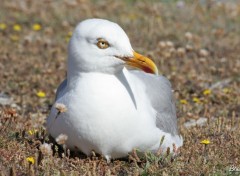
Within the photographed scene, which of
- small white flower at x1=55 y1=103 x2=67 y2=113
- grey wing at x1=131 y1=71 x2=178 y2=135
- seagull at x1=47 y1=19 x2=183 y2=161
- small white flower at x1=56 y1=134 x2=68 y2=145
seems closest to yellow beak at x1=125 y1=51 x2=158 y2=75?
seagull at x1=47 y1=19 x2=183 y2=161

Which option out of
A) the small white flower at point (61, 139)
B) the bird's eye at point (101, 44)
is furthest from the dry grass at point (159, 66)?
the bird's eye at point (101, 44)

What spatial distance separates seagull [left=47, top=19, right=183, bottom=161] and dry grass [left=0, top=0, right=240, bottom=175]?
0.16 meters

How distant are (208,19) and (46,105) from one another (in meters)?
4.68

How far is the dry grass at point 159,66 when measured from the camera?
545 centimetres

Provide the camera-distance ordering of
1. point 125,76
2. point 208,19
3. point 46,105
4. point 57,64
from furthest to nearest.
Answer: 1. point 208,19
2. point 57,64
3. point 46,105
4. point 125,76

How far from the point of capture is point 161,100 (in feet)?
20.1

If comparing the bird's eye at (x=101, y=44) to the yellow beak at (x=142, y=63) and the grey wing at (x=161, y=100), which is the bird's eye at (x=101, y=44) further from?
the grey wing at (x=161, y=100)

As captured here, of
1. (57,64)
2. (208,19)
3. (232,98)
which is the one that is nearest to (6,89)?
(57,64)

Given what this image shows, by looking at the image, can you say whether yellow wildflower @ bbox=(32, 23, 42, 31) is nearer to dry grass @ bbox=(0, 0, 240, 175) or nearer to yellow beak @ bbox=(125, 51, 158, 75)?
dry grass @ bbox=(0, 0, 240, 175)

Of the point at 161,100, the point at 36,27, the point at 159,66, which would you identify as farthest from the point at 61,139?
the point at 36,27

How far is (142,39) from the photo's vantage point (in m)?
10.9

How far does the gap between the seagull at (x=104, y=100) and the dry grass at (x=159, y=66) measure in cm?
16

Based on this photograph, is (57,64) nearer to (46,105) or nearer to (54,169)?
(46,105)

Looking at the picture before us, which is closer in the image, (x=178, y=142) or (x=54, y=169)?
(x=54, y=169)
